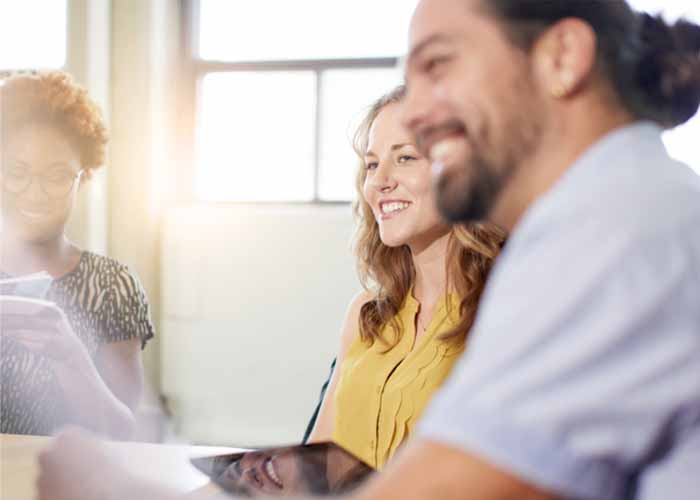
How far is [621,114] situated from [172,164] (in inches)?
105

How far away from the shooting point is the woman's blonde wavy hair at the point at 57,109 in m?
1.21

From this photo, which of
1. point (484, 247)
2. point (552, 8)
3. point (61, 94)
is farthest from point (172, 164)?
point (552, 8)

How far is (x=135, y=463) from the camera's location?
911 mm

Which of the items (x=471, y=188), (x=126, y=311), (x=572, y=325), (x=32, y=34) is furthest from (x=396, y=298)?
(x=32, y=34)

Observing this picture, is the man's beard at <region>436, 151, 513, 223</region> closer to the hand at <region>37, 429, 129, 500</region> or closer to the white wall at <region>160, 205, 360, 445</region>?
the hand at <region>37, 429, 129, 500</region>

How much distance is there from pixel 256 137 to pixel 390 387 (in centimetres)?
197

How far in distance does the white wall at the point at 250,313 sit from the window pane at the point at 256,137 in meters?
0.14

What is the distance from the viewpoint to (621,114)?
1.56 feet

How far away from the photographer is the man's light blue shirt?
13.6 inches

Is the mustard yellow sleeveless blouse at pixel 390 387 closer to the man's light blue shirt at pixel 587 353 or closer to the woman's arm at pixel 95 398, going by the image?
the woman's arm at pixel 95 398

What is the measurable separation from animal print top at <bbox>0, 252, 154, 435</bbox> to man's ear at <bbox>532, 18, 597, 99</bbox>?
2.99 feet

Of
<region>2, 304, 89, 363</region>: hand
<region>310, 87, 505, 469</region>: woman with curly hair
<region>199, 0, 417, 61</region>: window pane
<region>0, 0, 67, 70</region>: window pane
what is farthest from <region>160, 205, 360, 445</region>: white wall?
<region>2, 304, 89, 363</region>: hand

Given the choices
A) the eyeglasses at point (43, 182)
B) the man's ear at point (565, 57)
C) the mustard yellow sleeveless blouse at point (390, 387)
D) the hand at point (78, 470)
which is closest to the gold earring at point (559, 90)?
the man's ear at point (565, 57)

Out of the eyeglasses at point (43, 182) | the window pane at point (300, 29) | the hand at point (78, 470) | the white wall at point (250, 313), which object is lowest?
the white wall at point (250, 313)
